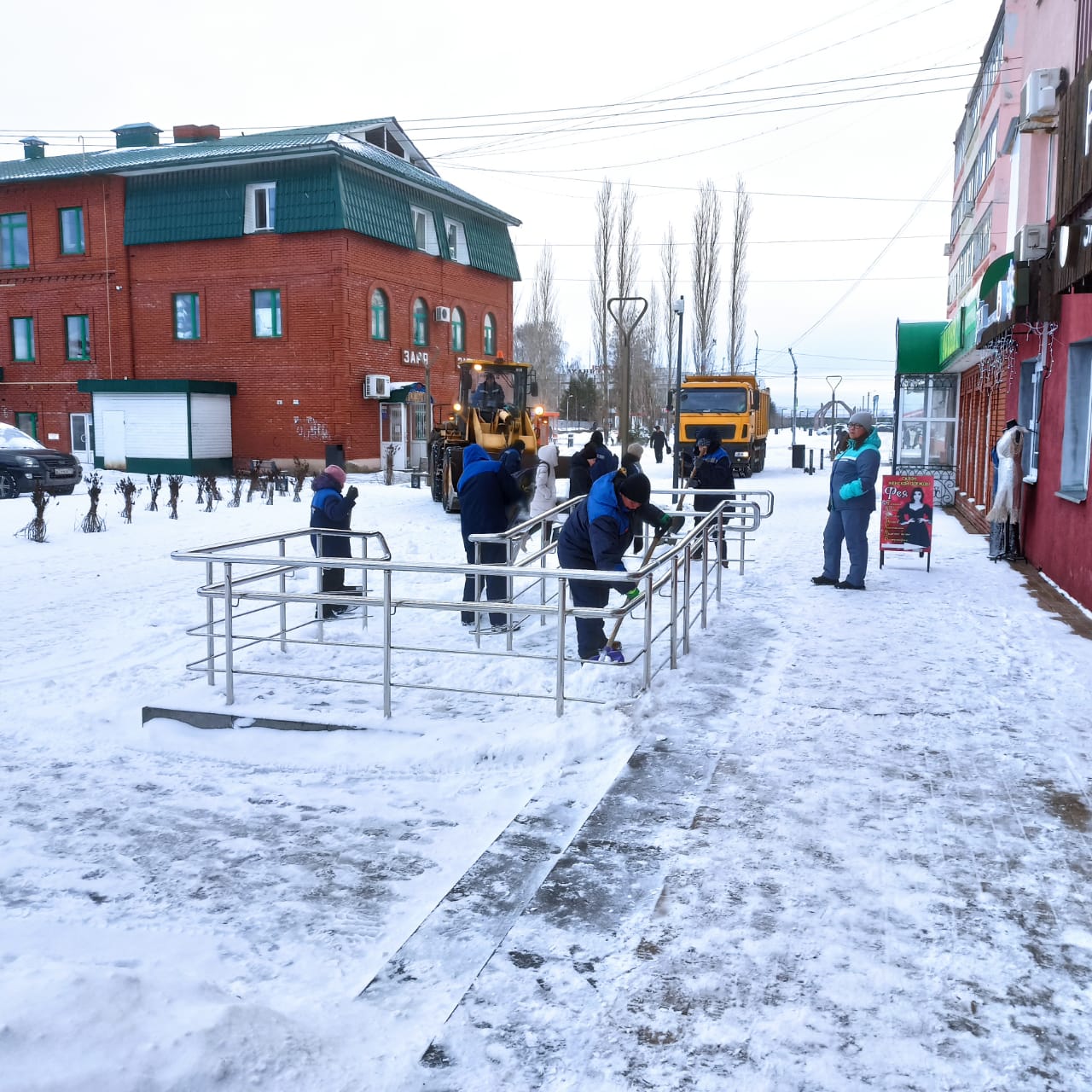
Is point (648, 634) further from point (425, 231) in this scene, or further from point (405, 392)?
point (425, 231)

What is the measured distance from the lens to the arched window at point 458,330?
3578cm

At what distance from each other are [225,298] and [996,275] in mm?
23995

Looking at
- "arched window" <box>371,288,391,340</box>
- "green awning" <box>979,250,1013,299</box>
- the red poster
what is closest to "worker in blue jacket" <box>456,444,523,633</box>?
the red poster

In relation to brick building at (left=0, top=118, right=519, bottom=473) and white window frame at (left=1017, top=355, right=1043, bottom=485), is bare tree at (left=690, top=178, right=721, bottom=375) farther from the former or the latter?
white window frame at (left=1017, top=355, right=1043, bottom=485)

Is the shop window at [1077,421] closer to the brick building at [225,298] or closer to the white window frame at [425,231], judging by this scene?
the brick building at [225,298]

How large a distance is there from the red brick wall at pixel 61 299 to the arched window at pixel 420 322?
892cm

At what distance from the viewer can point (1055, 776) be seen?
505 cm

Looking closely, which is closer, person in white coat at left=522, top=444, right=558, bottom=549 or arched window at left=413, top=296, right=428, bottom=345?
person in white coat at left=522, top=444, right=558, bottom=549

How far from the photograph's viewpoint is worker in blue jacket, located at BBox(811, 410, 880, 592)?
1022 cm

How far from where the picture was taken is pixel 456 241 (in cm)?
3591

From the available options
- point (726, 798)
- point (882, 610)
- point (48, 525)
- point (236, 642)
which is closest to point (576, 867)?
point (726, 798)

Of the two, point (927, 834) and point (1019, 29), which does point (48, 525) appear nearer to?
Answer: point (927, 834)

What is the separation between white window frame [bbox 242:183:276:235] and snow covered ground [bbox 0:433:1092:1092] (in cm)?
2522

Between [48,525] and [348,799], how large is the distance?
493 inches
